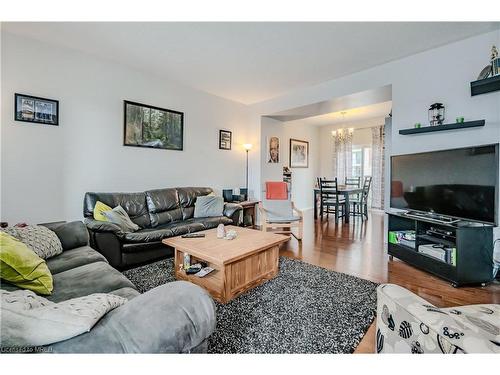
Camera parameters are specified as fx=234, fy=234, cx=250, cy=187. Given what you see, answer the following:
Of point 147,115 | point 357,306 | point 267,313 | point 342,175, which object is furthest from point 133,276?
point 342,175

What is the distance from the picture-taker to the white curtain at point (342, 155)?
693 centimetres

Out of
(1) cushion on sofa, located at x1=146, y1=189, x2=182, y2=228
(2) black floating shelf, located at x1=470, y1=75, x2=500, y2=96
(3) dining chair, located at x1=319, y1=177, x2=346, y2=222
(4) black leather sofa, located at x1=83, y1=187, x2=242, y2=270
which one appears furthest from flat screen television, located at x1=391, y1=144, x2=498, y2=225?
(1) cushion on sofa, located at x1=146, y1=189, x2=182, y2=228

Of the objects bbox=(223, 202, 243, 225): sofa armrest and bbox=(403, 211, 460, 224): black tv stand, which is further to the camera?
bbox=(223, 202, 243, 225): sofa armrest

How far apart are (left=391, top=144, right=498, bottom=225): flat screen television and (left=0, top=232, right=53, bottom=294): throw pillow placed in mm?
3422

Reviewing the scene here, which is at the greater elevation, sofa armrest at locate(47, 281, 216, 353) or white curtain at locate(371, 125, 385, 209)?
white curtain at locate(371, 125, 385, 209)

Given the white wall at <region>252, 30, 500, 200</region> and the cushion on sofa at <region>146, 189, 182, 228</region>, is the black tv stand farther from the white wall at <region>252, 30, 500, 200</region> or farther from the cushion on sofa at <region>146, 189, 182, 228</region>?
the cushion on sofa at <region>146, 189, 182, 228</region>

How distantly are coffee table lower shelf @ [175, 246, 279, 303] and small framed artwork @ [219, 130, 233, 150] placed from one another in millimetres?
2836

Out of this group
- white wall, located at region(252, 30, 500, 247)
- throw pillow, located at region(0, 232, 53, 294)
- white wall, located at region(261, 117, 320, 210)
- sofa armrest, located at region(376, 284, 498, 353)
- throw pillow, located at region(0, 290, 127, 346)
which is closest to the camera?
throw pillow, located at region(0, 290, 127, 346)

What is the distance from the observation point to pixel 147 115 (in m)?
3.62

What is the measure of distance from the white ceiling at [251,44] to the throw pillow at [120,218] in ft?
6.46

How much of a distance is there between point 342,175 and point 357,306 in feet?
18.9

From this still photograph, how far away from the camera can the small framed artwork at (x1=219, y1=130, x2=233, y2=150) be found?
475cm

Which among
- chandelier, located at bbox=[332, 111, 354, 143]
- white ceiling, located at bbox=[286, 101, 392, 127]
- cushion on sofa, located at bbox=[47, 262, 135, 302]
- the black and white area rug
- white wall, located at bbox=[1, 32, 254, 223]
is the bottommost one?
the black and white area rug

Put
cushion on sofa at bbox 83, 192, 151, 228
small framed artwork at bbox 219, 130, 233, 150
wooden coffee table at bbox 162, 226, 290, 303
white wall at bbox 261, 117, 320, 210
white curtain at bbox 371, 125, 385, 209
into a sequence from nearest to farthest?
wooden coffee table at bbox 162, 226, 290, 303, cushion on sofa at bbox 83, 192, 151, 228, small framed artwork at bbox 219, 130, 233, 150, white wall at bbox 261, 117, 320, 210, white curtain at bbox 371, 125, 385, 209
